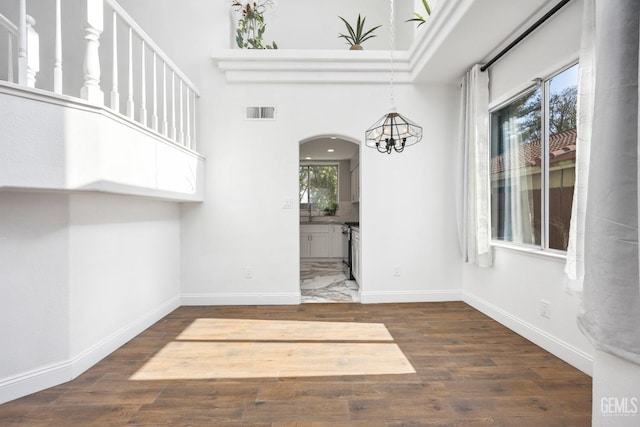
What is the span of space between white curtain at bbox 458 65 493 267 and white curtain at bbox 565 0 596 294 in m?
1.24

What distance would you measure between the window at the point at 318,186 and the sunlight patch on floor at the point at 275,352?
497 cm

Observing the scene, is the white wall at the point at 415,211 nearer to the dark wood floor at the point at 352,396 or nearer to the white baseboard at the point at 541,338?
the white baseboard at the point at 541,338

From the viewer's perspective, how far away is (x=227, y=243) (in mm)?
3756

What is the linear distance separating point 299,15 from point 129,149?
11.8 feet

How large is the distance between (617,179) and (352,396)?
1.71m

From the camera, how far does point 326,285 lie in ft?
15.6

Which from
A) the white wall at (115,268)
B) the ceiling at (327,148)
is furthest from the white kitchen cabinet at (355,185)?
the white wall at (115,268)

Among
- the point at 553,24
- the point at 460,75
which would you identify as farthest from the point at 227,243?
the point at 553,24

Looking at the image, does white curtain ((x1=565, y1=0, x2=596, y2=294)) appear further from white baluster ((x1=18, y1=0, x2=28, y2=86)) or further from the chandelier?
white baluster ((x1=18, y1=0, x2=28, y2=86))

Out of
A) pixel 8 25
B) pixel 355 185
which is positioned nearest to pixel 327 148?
pixel 355 185

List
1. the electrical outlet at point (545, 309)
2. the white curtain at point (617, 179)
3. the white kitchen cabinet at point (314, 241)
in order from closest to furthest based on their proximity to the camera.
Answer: the white curtain at point (617, 179) → the electrical outlet at point (545, 309) → the white kitchen cabinet at point (314, 241)

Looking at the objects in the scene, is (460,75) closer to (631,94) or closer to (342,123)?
Answer: (342,123)

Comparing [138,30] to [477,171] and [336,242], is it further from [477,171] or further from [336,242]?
[336,242]

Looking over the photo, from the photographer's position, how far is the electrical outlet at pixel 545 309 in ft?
8.12
